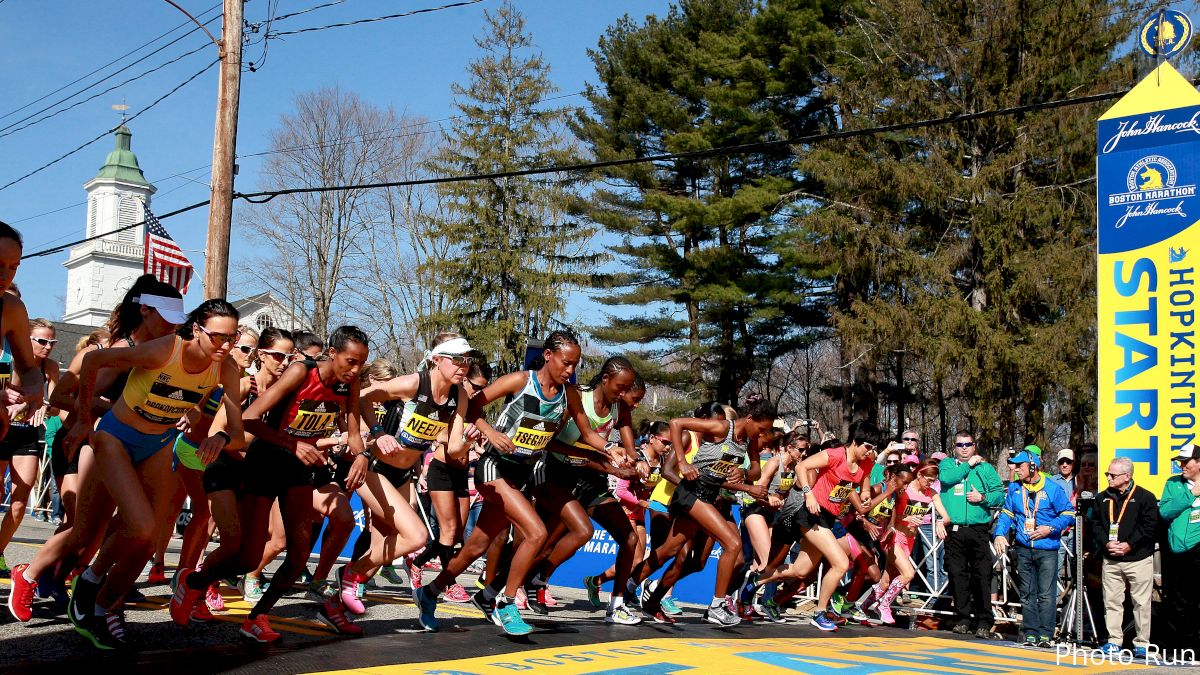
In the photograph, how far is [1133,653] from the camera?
1080 cm

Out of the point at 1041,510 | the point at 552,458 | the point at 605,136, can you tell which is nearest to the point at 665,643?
the point at 552,458

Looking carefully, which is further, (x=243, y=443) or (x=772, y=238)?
(x=772, y=238)

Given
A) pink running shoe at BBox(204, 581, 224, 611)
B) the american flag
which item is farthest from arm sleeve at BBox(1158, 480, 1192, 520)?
the american flag

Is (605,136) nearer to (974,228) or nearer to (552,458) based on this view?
(974,228)

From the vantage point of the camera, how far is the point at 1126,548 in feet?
35.7

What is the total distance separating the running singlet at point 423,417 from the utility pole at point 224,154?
5515mm

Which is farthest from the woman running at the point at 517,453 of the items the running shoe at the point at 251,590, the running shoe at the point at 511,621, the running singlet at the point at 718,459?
the running shoe at the point at 251,590

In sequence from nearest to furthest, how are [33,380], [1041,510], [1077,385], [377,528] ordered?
[33,380], [377,528], [1041,510], [1077,385]

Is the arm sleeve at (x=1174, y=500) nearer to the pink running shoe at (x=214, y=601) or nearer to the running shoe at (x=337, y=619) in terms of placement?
the running shoe at (x=337, y=619)

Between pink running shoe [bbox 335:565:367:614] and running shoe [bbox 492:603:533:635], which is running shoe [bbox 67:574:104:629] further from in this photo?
running shoe [bbox 492:603:533:635]

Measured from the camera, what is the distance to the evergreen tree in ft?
105

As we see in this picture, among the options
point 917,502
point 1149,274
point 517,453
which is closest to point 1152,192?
point 1149,274

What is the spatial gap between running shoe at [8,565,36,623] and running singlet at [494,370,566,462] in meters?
3.28

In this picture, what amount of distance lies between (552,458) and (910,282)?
20.5 m
